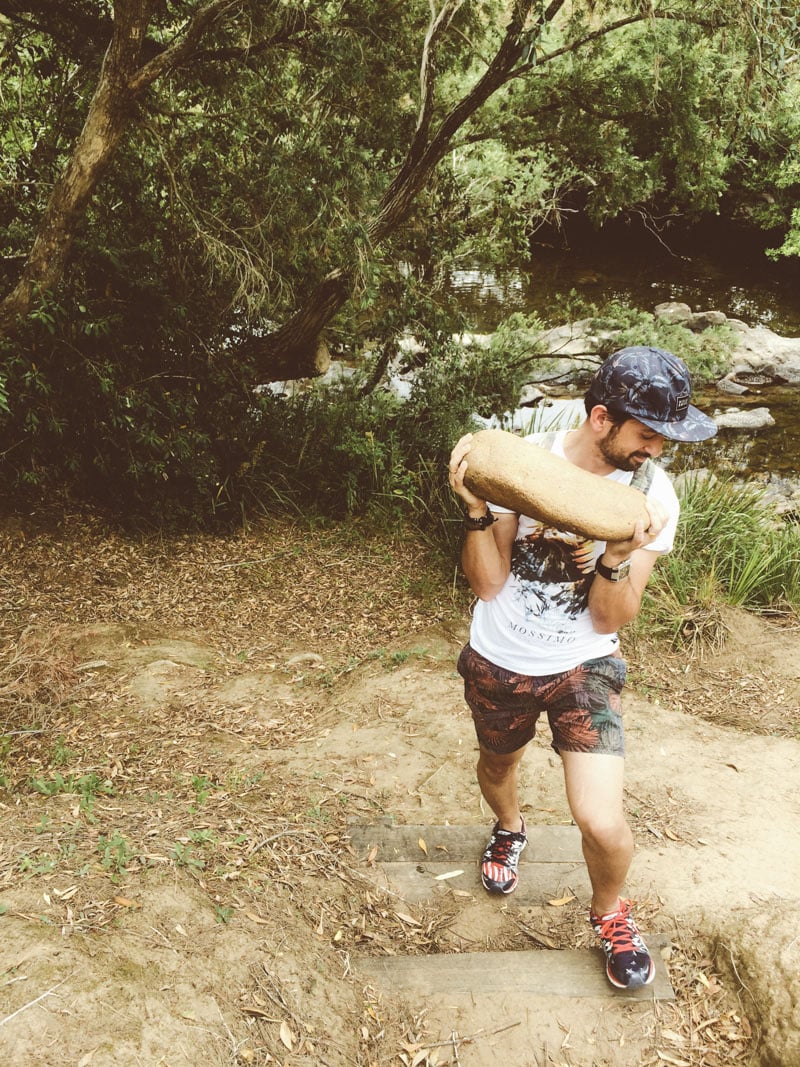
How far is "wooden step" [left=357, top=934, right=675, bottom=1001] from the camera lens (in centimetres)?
249

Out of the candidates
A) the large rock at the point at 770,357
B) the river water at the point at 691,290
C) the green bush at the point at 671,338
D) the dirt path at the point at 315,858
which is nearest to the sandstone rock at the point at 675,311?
the river water at the point at 691,290

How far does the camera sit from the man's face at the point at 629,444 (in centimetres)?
226

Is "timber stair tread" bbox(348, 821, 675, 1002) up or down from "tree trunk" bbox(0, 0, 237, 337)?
down

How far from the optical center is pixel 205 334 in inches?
238

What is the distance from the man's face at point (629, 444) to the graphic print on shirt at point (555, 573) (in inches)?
10.5

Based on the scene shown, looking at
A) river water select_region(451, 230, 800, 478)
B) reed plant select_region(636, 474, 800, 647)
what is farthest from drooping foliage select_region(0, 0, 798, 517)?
river water select_region(451, 230, 800, 478)

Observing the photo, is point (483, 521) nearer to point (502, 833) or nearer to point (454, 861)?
point (502, 833)

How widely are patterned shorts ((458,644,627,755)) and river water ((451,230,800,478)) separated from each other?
8731mm

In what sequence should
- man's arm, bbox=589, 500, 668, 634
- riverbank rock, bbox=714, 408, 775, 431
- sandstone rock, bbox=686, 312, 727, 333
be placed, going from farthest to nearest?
sandstone rock, bbox=686, 312, 727, 333 < riverbank rock, bbox=714, 408, 775, 431 < man's arm, bbox=589, 500, 668, 634

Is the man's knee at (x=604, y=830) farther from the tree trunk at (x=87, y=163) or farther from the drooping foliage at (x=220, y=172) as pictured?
the tree trunk at (x=87, y=163)

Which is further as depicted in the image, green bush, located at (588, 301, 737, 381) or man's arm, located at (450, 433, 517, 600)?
green bush, located at (588, 301, 737, 381)

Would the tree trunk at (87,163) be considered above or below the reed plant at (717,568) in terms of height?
above

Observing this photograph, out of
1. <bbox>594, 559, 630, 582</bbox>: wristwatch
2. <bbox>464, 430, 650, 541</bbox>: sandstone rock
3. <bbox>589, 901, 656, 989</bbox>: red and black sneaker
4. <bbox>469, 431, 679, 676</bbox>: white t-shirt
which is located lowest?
<bbox>589, 901, 656, 989</bbox>: red and black sneaker

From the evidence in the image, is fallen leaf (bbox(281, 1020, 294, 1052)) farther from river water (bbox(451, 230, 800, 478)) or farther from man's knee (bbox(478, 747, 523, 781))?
river water (bbox(451, 230, 800, 478))
